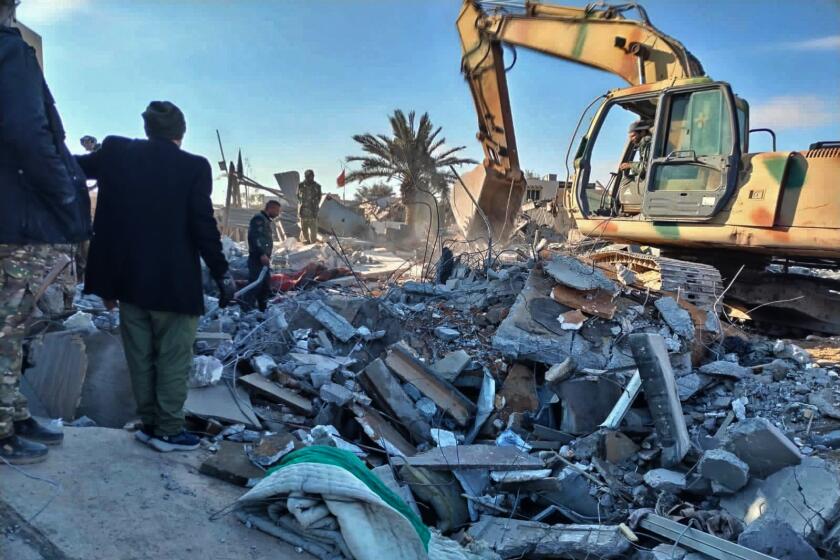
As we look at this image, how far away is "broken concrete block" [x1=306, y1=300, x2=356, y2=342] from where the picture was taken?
5.11 m

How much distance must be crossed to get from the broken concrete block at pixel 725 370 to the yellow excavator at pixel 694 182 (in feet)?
3.70

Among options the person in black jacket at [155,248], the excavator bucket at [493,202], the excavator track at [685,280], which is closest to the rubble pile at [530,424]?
the excavator track at [685,280]

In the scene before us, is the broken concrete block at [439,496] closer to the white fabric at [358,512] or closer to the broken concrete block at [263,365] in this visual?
the white fabric at [358,512]

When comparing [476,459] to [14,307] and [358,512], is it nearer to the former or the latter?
[358,512]

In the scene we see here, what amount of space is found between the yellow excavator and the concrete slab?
4.71 meters

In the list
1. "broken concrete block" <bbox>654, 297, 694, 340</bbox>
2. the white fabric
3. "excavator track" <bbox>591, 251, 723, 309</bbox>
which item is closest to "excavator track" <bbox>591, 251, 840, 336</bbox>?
"excavator track" <bbox>591, 251, 723, 309</bbox>

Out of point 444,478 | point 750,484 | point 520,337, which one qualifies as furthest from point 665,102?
point 444,478

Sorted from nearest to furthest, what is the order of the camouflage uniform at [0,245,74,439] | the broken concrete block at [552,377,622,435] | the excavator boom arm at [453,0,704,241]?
the camouflage uniform at [0,245,74,439]
the broken concrete block at [552,377,622,435]
the excavator boom arm at [453,0,704,241]

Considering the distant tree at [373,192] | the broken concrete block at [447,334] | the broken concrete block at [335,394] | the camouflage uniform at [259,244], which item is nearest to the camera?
the broken concrete block at [335,394]

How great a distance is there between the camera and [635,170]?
7.29m

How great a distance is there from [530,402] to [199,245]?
9.07 ft

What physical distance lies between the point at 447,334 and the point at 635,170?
144 inches

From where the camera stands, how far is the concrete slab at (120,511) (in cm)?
208

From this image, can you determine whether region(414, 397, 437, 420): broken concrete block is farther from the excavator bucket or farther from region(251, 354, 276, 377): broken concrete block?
the excavator bucket
